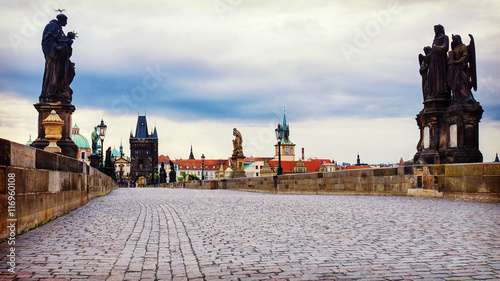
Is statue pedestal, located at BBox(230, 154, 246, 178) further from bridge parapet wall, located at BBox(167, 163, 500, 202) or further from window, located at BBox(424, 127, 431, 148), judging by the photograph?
window, located at BBox(424, 127, 431, 148)

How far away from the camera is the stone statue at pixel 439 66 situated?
1608 cm

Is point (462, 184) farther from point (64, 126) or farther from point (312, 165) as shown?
point (312, 165)

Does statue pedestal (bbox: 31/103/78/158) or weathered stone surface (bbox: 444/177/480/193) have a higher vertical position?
statue pedestal (bbox: 31/103/78/158)

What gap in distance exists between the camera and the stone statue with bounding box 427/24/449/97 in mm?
16078

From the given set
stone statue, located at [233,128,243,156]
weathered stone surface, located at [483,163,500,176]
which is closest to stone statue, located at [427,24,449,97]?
weathered stone surface, located at [483,163,500,176]

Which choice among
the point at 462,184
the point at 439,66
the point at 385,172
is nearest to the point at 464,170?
the point at 462,184

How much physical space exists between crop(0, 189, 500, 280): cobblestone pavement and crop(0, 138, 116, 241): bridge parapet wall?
0.92 ft

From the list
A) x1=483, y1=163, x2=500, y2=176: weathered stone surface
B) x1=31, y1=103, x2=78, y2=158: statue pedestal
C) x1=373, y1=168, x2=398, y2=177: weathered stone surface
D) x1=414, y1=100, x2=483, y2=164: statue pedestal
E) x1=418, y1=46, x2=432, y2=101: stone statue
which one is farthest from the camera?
x1=418, y1=46, x2=432, y2=101: stone statue

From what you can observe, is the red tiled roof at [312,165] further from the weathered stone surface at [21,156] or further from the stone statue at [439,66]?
the weathered stone surface at [21,156]

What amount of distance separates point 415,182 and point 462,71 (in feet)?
13.1

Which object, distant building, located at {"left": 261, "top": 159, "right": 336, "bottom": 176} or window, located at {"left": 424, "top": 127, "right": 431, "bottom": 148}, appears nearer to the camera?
window, located at {"left": 424, "top": 127, "right": 431, "bottom": 148}

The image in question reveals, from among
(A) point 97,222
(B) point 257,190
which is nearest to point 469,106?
(A) point 97,222

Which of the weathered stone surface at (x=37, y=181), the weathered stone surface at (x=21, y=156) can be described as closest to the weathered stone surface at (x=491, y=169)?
the weathered stone surface at (x=37, y=181)

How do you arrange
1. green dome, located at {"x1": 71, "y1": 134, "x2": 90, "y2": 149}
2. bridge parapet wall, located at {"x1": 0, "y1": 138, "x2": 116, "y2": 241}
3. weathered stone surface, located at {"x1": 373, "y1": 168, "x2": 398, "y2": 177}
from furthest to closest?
green dome, located at {"x1": 71, "y1": 134, "x2": 90, "y2": 149} < weathered stone surface, located at {"x1": 373, "y1": 168, "x2": 398, "y2": 177} < bridge parapet wall, located at {"x1": 0, "y1": 138, "x2": 116, "y2": 241}
